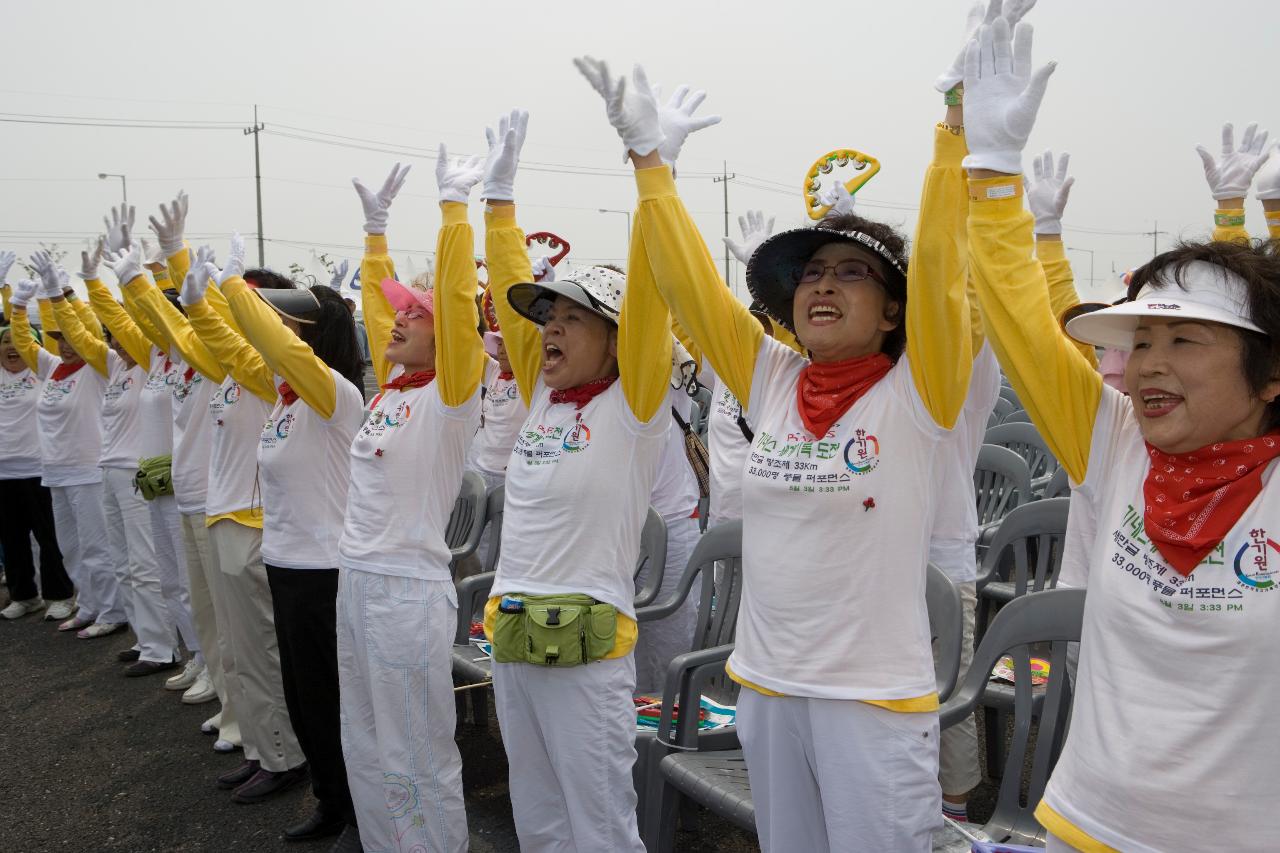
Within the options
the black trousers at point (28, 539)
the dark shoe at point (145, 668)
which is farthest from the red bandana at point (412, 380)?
the black trousers at point (28, 539)

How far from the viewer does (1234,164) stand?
352cm

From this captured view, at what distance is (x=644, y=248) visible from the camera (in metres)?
2.55

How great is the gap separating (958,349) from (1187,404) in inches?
20.0

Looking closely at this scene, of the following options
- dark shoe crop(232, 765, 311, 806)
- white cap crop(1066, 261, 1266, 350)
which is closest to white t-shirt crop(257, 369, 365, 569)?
dark shoe crop(232, 765, 311, 806)

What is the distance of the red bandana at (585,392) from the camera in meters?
2.87

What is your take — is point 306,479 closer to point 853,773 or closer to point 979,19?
point 853,773

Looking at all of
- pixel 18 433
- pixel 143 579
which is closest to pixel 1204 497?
pixel 143 579

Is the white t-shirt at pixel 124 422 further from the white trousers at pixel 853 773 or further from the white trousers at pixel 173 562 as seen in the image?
the white trousers at pixel 853 773

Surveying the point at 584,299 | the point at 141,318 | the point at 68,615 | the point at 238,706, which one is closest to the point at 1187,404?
the point at 584,299

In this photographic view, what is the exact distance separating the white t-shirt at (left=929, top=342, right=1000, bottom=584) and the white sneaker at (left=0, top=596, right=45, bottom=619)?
6.77 meters

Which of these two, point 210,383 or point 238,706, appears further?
point 210,383

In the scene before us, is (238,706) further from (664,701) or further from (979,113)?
(979,113)

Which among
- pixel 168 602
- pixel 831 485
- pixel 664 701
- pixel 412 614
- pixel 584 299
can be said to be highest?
pixel 584 299

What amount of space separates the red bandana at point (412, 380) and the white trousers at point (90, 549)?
4.28 metres
